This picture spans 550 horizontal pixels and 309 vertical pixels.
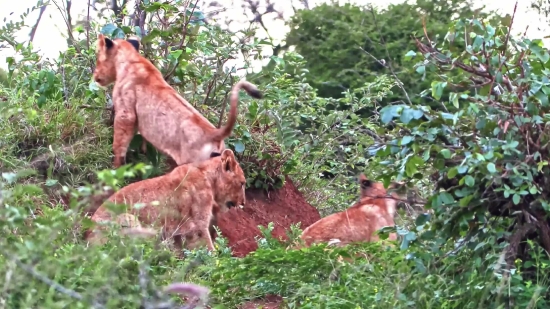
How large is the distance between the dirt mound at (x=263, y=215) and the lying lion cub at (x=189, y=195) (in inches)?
14.3

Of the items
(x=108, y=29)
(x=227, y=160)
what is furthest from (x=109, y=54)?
(x=227, y=160)

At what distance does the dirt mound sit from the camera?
293 inches

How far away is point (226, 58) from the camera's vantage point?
26.9 feet

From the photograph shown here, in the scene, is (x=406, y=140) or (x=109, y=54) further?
(x=109, y=54)

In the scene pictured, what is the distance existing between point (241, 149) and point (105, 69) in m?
1.24

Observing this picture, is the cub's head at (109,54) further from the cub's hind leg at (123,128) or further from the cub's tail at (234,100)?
the cub's tail at (234,100)

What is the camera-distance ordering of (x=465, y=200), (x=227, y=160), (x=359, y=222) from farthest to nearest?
1. (x=359, y=222)
2. (x=227, y=160)
3. (x=465, y=200)

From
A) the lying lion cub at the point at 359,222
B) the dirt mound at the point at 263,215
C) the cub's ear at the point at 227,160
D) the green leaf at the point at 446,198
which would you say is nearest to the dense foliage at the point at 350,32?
the dirt mound at the point at 263,215

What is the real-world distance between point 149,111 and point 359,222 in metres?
1.75

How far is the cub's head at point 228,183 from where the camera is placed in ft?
22.9

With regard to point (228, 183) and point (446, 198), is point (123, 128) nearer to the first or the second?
point (228, 183)

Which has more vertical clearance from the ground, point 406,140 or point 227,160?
point 406,140

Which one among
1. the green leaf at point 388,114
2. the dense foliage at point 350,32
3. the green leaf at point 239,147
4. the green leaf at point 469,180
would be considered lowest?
the green leaf at point 469,180

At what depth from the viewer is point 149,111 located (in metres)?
7.26
